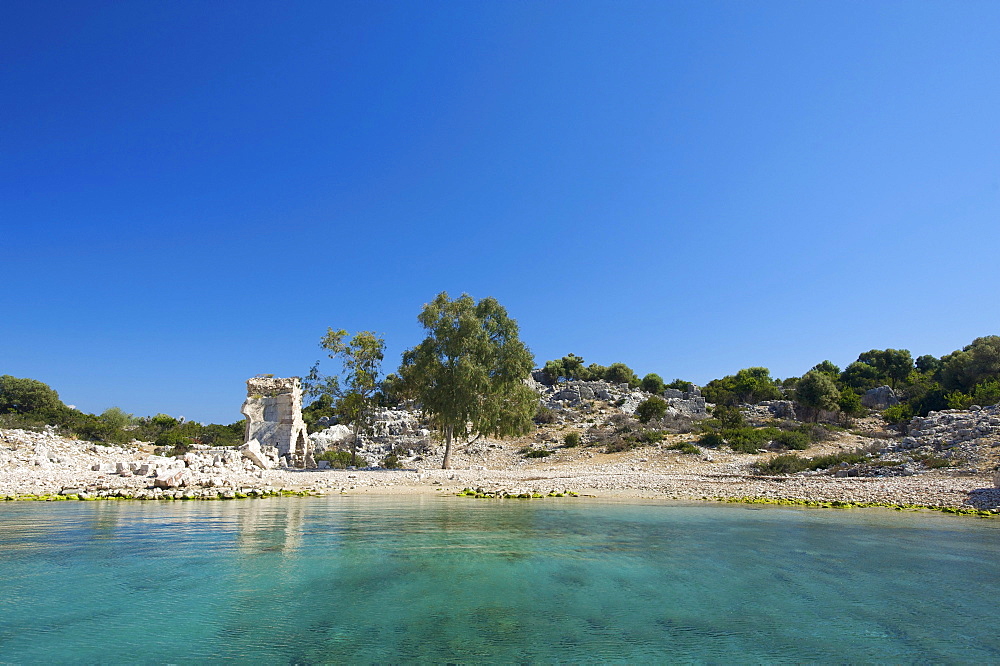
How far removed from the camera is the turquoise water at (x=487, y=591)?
510 cm

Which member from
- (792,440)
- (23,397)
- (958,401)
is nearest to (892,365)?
(958,401)

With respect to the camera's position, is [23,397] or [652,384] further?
[652,384]

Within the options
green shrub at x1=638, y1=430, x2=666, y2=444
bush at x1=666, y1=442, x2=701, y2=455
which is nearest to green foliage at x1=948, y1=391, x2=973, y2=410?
bush at x1=666, y1=442, x2=701, y2=455

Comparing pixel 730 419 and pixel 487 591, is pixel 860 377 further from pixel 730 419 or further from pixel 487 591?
pixel 487 591

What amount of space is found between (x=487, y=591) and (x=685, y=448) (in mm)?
26196

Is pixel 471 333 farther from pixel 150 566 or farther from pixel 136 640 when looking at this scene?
pixel 136 640

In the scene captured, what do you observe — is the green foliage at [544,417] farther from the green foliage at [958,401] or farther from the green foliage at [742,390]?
the green foliage at [958,401]

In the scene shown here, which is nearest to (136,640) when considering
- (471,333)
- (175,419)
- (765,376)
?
(471,333)

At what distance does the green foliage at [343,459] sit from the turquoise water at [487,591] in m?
20.3

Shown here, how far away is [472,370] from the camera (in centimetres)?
2827

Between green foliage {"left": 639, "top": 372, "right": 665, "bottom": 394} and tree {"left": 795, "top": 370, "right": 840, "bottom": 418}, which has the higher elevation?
green foliage {"left": 639, "top": 372, "right": 665, "bottom": 394}

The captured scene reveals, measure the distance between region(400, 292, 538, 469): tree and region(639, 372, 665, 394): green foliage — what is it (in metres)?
41.3

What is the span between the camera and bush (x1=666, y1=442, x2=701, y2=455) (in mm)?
30312

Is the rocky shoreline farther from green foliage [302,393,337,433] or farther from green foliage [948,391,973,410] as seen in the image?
green foliage [948,391,973,410]
